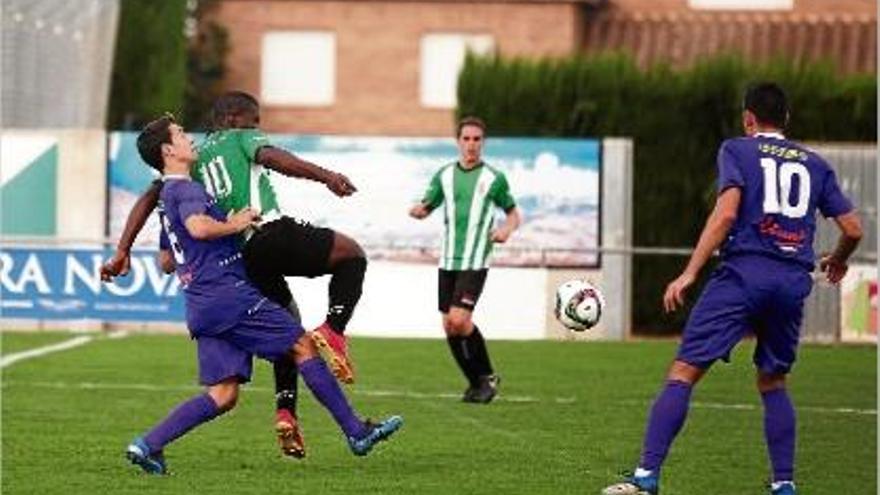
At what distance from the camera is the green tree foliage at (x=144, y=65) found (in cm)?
4375

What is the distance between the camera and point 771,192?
13.4m

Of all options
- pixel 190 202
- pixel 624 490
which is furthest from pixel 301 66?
pixel 624 490

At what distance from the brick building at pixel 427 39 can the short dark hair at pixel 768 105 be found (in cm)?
3411

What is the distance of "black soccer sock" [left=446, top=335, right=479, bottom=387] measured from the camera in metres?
20.6

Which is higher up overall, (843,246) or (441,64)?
(441,64)

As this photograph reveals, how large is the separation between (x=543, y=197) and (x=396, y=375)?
748 cm

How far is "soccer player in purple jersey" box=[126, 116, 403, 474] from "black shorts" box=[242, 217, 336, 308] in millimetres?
486

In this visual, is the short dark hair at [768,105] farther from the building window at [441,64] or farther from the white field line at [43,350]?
the building window at [441,64]

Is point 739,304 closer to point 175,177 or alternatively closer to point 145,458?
point 175,177

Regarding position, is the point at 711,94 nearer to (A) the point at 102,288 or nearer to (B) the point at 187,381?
(A) the point at 102,288

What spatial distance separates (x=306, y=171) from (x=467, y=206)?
7.06m

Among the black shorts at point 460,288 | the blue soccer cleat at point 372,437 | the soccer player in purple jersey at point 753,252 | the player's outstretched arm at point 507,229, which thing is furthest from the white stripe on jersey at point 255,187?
the black shorts at point 460,288

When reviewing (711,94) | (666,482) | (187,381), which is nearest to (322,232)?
(666,482)

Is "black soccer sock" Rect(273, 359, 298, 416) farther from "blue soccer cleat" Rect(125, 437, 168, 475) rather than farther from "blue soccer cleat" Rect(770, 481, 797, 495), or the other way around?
"blue soccer cleat" Rect(770, 481, 797, 495)
